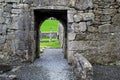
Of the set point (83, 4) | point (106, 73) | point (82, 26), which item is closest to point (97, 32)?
point (82, 26)

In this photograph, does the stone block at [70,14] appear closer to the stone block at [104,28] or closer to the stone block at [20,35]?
the stone block at [104,28]

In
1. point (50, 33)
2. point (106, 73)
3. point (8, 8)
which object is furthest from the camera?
point (50, 33)

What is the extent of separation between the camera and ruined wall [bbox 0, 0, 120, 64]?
1134 cm

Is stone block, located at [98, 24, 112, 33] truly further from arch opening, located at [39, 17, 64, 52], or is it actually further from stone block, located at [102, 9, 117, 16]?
arch opening, located at [39, 17, 64, 52]

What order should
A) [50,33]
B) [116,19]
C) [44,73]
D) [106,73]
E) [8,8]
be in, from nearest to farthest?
[106,73]
[44,73]
[8,8]
[116,19]
[50,33]

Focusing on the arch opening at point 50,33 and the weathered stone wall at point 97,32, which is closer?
the weathered stone wall at point 97,32

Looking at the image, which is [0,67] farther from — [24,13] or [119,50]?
[119,50]

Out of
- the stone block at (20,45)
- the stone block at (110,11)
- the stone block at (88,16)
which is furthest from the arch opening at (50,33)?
the stone block at (110,11)

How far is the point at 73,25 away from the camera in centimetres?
1137

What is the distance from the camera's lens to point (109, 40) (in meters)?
11.5

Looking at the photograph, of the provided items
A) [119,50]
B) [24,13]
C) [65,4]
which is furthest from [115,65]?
[24,13]

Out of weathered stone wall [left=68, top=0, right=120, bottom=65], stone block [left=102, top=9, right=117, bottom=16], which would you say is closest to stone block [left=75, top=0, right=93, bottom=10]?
weathered stone wall [left=68, top=0, right=120, bottom=65]

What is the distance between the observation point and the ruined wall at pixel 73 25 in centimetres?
1134

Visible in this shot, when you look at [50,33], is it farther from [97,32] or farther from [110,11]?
[110,11]
